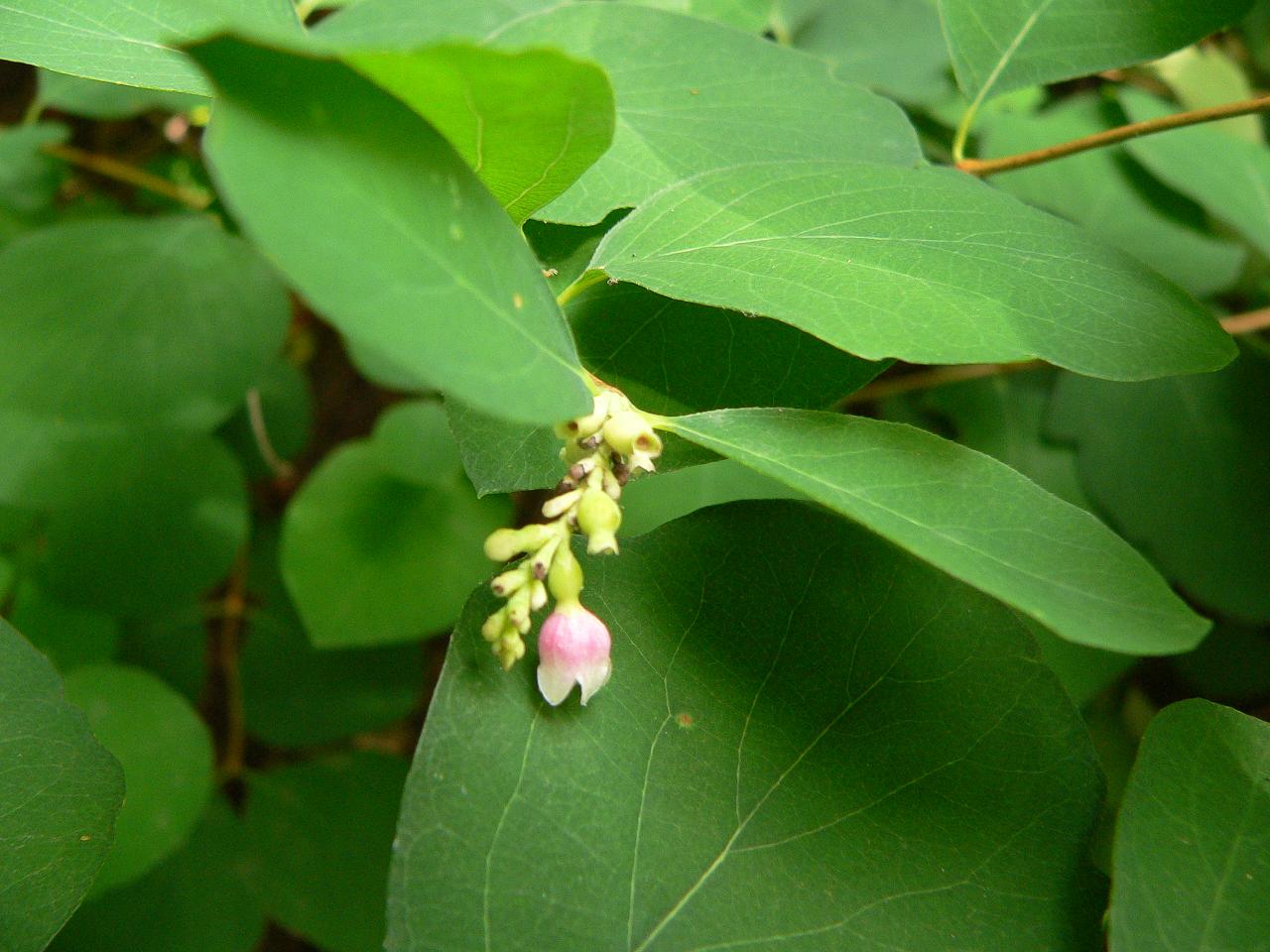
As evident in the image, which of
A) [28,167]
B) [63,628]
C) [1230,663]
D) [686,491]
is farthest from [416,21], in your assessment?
[1230,663]

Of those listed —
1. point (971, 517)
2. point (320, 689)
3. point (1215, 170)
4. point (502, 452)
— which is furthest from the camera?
point (320, 689)

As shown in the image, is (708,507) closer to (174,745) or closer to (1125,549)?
(1125,549)

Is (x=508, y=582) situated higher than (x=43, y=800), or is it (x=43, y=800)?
(x=508, y=582)

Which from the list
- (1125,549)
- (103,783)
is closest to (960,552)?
(1125,549)

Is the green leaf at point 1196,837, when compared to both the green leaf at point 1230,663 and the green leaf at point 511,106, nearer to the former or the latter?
the green leaf at point 511,106

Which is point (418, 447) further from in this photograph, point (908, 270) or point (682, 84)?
point (908, 270)

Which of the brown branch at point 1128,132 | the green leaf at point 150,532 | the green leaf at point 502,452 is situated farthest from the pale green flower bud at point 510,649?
the green leaf at point 150,532
